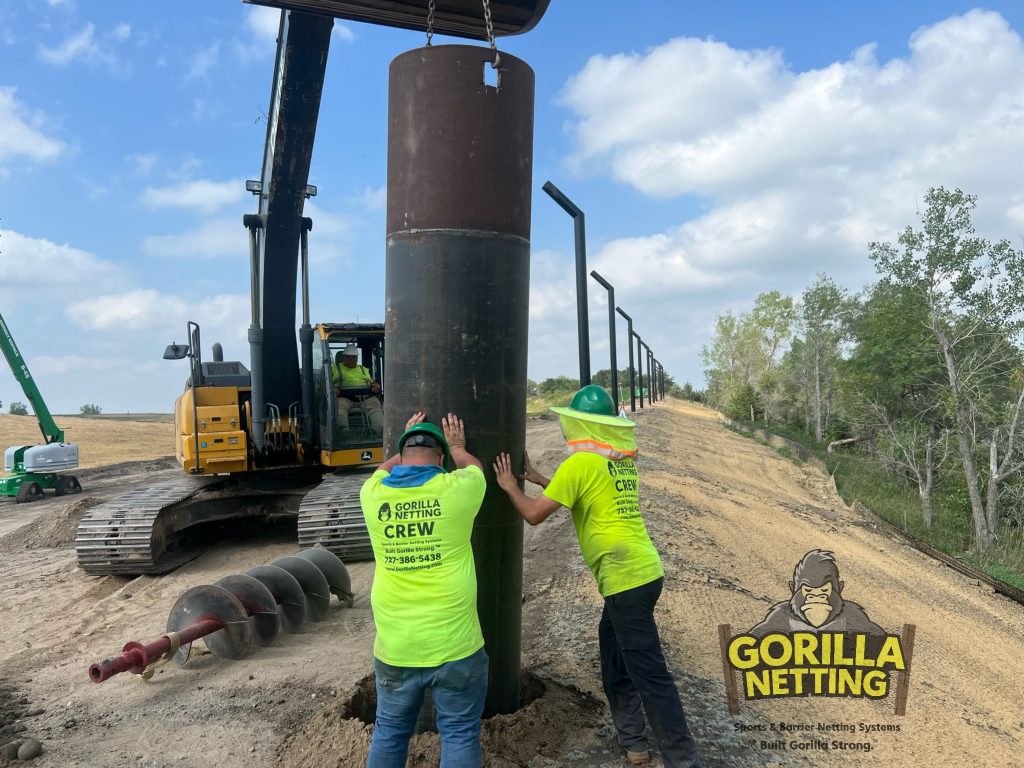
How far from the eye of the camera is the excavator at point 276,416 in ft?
27.1

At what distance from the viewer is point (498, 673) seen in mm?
3953

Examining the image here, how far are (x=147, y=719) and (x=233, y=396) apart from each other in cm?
539

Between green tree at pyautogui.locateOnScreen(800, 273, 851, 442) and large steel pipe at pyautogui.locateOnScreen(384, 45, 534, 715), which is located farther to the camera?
green tree at pyautogui.locateOnScreen(800, 273, 851, 442)

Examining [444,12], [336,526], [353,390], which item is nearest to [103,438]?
[353,390]

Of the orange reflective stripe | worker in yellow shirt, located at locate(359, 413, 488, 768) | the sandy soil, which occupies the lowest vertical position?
the sandy soil

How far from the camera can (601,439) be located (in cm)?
380

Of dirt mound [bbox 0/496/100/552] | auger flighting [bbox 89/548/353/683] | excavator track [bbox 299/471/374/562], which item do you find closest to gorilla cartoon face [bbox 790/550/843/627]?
auger flighting [bbox 89/548/353/683]

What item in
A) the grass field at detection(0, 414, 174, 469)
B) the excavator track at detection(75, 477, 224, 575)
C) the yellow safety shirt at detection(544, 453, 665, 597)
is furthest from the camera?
the grass field at detection(0, 414, 174, 469)

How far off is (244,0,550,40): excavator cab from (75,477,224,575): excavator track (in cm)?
663

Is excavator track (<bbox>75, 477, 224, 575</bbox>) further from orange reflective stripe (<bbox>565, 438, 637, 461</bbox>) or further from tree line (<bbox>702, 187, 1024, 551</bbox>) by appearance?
tree line (<bbox>702, 187, 1024, 551</bbox>)

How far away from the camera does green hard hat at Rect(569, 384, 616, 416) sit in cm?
387

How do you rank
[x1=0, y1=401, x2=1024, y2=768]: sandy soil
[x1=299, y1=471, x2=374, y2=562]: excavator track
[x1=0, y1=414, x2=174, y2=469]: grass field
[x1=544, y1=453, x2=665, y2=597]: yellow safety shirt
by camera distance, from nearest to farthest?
[x1=544, y1=453, x2=665, y2=597]: yellow safety shirt < [x1=0, y1=401, x2=1024, y2=768]: sandy soil < [x1=299, y1=471, x2=374, y2=562]: excavator track < [x1=0, y1=414, x2=174, y2=469]: grass field

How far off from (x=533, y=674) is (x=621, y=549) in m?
1.51

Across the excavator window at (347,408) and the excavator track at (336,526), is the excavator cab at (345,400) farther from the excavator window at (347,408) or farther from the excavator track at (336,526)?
the excavator track at (336,526)
